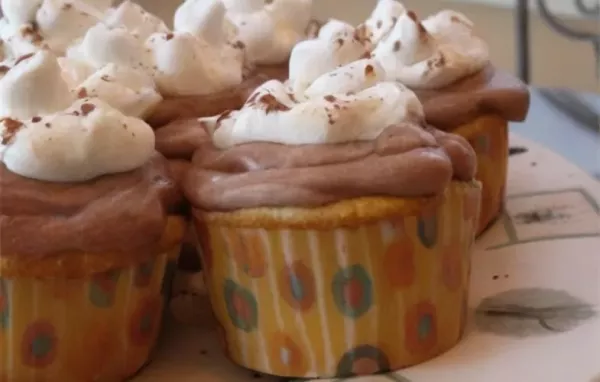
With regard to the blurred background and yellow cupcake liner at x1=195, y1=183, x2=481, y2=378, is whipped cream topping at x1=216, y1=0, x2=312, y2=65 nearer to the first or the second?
yellow cupcake liner at x1=195, y1=183, x2=481, y2=378

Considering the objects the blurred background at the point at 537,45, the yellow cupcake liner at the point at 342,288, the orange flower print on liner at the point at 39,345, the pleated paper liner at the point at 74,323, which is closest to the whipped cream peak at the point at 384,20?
the yellow cupcake liner at the point at 342,288

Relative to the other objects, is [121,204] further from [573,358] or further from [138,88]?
[573,358]

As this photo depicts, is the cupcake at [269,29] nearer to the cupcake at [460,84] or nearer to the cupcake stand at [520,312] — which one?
the cupcake at [460,84]

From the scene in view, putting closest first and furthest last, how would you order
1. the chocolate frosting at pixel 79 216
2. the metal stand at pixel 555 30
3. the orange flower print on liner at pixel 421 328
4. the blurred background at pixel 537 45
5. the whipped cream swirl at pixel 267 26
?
the chocolate frosting at pixel 79 216 → the orange flower print on liner at pixel 421 328 → the whipped cream swirl at pixel 267 26 → the metal stand at pixel 555 30 → the blurred background at pixel 537 45

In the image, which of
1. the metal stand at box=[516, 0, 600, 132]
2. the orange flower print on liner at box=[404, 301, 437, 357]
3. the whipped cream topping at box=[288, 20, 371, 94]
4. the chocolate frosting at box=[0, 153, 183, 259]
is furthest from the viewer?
the metal stand at box=[516, 0, 600, 132]

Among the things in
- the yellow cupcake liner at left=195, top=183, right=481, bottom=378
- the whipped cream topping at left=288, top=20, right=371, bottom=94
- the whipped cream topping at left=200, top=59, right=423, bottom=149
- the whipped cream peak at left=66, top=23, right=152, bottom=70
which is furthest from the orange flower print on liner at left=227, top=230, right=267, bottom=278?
the whipped cream peak at left=66, top=23, right=152, bottom=70

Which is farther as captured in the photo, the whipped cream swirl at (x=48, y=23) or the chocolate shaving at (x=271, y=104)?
the whipped cream swirl at (x=48, y=23)
